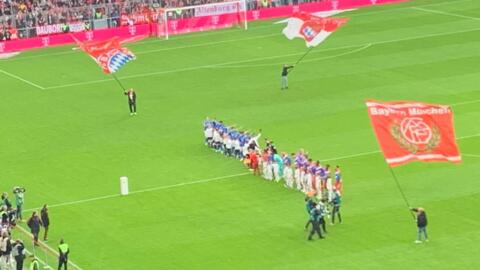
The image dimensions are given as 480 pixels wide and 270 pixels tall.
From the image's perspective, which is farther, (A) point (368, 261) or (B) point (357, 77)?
(B) point (357, 77)

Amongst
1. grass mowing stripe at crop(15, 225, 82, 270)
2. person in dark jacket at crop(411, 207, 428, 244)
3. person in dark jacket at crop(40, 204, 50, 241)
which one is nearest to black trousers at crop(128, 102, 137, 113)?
grass mowing stripe at crop(15, 225, 82, 270)

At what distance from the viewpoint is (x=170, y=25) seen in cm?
9512

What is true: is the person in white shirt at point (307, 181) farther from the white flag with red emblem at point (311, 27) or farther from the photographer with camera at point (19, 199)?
the white flag with red emblem at point (311, 27)

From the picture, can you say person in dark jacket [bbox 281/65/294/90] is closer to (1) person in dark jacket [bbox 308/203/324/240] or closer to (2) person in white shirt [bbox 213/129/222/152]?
(2) person in white shirt [bbox 213/129/222/152]

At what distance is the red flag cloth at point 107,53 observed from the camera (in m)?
70.8

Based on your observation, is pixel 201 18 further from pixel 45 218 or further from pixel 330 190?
pixel 45 218

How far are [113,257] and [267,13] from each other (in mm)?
51573

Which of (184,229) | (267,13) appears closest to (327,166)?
(184,229)

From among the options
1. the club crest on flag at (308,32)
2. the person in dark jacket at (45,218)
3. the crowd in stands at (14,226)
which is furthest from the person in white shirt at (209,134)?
the person in dark jacket at (45,218)

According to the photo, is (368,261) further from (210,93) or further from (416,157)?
(210,93)

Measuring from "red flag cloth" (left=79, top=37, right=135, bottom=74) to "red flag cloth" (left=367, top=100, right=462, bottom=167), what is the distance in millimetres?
26611

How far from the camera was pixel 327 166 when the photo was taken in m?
56.1

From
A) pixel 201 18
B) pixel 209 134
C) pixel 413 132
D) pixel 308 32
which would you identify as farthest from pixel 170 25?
pixel 413 132

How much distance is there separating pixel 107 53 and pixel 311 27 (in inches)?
466
